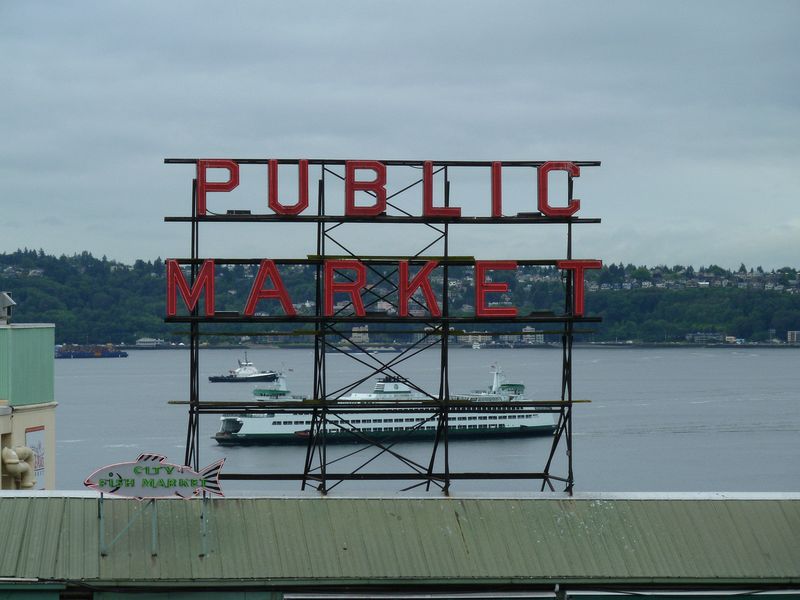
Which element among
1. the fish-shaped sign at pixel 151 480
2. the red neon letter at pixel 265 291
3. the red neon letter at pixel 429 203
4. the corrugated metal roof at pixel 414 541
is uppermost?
the red neon letter at pixel 429 203

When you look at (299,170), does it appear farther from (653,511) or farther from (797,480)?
(797,480)

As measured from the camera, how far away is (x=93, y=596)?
2773cm

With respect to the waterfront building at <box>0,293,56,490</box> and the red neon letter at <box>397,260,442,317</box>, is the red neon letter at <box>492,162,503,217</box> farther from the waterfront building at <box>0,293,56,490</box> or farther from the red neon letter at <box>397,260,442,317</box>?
the waterfront building at <box>0,293,56,490</box>

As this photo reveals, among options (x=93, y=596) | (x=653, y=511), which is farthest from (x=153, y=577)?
(x=653, y=511)

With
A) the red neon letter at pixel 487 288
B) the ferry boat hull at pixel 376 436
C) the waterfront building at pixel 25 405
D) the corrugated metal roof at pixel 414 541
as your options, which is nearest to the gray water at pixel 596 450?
the ferry boat hull at pixel 376 436

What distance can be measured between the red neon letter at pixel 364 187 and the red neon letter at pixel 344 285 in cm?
153

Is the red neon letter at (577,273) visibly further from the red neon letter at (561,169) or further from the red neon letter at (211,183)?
the red neon letter at (211,183)

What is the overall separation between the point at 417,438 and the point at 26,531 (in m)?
114

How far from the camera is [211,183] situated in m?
36.0

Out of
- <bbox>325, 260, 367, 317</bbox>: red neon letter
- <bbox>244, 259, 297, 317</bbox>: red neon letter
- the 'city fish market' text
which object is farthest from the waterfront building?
<bbox>325, 260, 367, 317</bbox>: red neon letter

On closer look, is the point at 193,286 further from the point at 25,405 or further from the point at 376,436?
the point at 376,436

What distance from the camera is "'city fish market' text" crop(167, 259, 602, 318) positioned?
1390 inches

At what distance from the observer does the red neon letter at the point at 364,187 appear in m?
36.4

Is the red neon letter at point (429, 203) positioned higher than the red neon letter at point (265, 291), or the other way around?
the red neon letter at point (429, 203)
